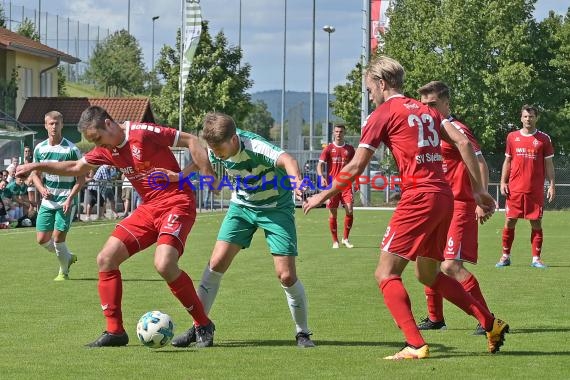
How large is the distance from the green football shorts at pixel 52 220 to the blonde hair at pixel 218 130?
21.2 feet

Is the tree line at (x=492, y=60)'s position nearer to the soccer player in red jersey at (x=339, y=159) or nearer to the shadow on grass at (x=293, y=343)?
the soccer player in red jersey at (x=339, y=159)

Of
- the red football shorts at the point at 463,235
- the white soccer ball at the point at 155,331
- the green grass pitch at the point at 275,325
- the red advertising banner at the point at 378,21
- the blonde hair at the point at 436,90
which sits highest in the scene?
the red advertising banner at the point at 378,21

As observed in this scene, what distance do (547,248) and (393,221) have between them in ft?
44.0

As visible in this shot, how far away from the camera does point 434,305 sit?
979 centimetres

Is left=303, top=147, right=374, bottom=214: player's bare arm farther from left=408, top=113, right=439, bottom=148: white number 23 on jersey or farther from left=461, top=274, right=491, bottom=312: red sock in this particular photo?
left=461, top=274, right=491, bottom=312: red sock

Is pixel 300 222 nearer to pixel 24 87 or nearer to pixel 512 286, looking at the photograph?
pixel 512 286

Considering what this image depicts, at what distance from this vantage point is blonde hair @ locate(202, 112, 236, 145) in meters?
8.45

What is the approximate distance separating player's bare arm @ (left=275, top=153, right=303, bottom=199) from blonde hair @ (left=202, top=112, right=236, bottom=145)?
419mm

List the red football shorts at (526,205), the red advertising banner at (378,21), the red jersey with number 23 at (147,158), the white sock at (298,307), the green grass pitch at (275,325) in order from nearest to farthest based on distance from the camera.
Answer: the green grass pitch at (275,325)
the white sock at (298,307)
the red jersey with number 23 at (147,158)
the red football shorts at (526,205)
the red advertising banner at (378,21)

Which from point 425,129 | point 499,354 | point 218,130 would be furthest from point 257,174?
point 499,354

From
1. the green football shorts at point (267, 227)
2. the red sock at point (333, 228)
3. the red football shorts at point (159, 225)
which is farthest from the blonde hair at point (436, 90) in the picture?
the red sock at point (333, 228)

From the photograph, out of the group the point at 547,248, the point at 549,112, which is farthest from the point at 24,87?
the point at 547,248

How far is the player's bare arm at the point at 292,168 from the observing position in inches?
327

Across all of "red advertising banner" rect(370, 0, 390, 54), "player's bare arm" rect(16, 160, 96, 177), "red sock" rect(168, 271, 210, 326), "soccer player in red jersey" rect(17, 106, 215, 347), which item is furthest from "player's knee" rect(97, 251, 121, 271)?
"red advertising banner" rect(370, 0, 390, 54)
